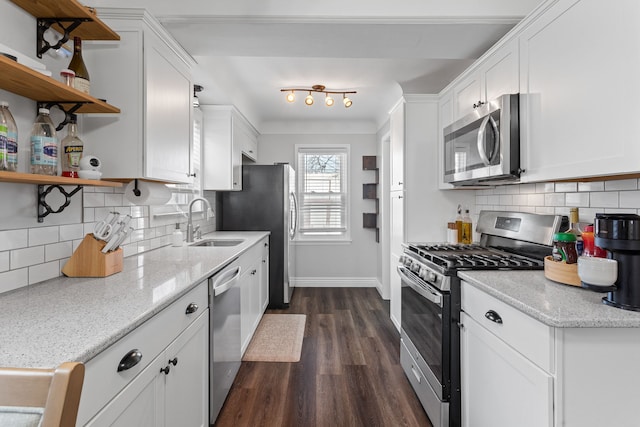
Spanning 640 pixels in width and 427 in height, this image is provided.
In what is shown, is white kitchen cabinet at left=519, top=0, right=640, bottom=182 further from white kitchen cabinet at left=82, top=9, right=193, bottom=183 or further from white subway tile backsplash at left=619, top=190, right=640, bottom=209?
white kitchen cabinet at left=82, top=9, right=193, bottom=183

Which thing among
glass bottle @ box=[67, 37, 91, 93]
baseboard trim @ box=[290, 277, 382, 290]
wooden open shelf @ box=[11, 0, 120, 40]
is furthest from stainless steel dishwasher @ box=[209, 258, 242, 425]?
baseboard trim @ box=[290, 277, 382, 290]

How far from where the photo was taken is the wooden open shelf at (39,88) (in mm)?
1101

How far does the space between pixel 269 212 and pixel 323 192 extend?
1294 mm

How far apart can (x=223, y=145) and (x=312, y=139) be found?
186 centimetres

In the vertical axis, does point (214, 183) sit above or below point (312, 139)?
below

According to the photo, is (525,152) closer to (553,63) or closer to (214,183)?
(553,63)

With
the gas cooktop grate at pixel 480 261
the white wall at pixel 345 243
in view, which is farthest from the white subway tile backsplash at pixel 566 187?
the white wall at pixel 345 243

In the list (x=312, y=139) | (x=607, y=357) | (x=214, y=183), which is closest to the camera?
(x=607, y=357)

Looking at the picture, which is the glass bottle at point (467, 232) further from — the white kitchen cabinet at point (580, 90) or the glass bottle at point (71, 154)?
the glass bottle at point (71, 154)

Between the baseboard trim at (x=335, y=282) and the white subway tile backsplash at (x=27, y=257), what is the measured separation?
3803 mm

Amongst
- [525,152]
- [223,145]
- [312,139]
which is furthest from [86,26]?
[312,139]

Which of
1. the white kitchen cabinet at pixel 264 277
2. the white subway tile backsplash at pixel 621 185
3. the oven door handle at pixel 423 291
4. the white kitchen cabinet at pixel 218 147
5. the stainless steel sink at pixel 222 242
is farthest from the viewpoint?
the white kitchen cabinet at pixel 264 277

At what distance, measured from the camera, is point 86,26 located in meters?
1.54

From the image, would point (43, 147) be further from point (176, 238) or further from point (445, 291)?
point (445, 291)
